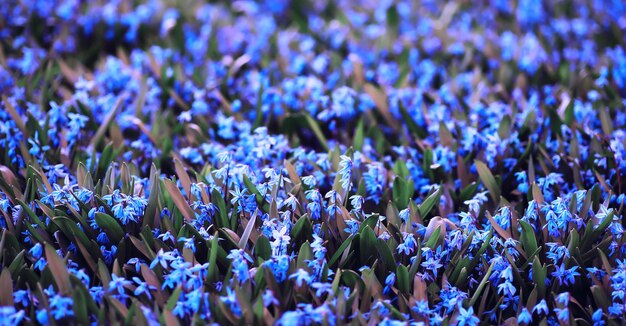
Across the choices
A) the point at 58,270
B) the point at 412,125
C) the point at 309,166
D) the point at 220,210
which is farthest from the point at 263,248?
the point at 412,125

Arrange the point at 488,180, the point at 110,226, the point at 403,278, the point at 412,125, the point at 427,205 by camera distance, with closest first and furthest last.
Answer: the point at 403,278 → the point at 110,226 → the point at 427,205 → the point at 488,180 → the point at 412,125

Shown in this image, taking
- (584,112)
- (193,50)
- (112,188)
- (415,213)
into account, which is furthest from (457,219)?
(193,50)

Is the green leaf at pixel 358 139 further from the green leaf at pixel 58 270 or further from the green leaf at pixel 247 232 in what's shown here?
the green leaf at pixel 58 270

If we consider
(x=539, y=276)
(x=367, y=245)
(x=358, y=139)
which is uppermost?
(x=358, y=139)

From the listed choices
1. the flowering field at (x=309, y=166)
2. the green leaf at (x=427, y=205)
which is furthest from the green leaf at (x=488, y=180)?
the green leaf at (x=427, y=205)

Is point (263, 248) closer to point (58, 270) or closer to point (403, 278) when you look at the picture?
point (403, 278)

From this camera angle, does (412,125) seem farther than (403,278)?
Yes

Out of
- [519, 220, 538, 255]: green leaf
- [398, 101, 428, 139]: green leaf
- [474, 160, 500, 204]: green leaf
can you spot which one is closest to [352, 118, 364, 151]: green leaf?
[398, 101, 428, 139]: green leaf

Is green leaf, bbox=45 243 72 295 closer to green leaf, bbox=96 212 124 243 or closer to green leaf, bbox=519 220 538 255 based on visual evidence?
green leaf, bbox=96 212 124 243
